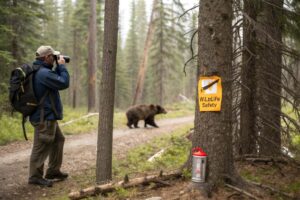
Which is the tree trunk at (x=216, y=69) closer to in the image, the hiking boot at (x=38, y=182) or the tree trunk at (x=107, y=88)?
the tree trunk at (x=107, y=88)

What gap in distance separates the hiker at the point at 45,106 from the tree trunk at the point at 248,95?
3526 mm

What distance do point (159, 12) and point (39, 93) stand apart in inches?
939

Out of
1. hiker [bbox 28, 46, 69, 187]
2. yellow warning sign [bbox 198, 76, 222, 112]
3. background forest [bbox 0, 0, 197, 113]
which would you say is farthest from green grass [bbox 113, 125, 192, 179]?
yellow warning sign [bbox 198, 76, 222, 112]

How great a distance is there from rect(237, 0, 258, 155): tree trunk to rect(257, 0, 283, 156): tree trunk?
125mm

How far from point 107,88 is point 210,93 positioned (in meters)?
2.51

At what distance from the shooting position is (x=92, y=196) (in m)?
5.66

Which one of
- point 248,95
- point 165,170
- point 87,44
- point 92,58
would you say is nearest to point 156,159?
point 165,170

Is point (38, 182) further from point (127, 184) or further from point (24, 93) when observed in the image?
point (127, 184)

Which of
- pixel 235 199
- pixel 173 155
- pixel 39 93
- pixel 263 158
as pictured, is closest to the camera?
pixel 235 199

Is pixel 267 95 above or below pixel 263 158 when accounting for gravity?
above

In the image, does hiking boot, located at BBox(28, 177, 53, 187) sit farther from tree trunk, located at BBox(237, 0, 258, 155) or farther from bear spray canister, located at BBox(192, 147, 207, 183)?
tree trunk, located at BBox(237, 0, 258, 155)

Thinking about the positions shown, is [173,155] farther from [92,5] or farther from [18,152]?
[92,5]

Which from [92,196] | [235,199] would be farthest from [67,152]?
[235,199]

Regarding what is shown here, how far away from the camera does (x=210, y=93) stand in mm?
4926
